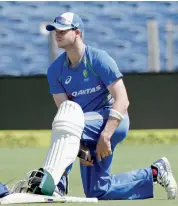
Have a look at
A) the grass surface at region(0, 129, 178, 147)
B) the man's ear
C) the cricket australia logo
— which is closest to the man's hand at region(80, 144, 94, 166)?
the cricket australia logo

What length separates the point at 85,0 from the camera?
1847 centimetres

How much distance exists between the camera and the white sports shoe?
5.54m

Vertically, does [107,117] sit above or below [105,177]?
above

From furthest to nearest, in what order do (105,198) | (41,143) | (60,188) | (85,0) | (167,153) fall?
(85,0)
(41,143)
(167,153)
(105,198)
(60,188)

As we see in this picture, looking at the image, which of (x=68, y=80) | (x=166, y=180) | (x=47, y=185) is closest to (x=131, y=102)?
(x=166, y=180)

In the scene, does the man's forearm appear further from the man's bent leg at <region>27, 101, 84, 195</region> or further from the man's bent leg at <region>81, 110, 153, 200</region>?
the man's bent leg at <region>27, 101, 84, 195</region>

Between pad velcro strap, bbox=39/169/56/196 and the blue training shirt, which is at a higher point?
the blue training shirt

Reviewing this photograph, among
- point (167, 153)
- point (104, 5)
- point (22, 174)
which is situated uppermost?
point (22, 174)

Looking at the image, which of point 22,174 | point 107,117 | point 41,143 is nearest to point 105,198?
point 107,117

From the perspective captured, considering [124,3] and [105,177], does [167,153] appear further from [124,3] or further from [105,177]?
[124,3]

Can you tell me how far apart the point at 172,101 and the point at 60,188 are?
7.58 meters

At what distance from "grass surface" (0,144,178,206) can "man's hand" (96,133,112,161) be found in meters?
0.79

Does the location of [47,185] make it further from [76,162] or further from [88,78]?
[76,162]

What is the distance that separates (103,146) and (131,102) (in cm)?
753
